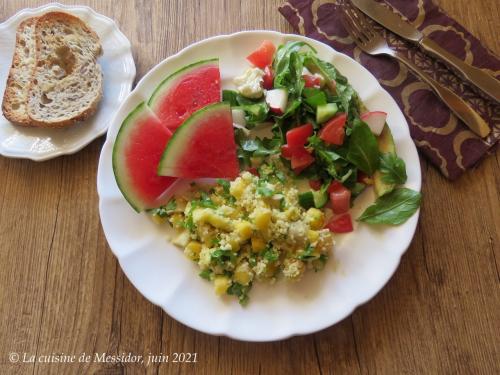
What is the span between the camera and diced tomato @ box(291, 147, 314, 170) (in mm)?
1733

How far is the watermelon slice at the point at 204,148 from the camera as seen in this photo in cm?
174

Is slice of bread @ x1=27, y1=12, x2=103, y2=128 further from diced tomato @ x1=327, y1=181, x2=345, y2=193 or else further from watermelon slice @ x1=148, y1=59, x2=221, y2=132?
diced tomato @ x1=327, y1=181, x2=345, y2=193

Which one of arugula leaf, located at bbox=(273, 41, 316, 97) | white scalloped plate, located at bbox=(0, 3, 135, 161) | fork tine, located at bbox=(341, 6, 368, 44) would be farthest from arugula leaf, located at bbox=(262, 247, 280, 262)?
fork tine, located at bbox=(341, 6, 368, 44)

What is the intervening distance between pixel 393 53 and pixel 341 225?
0.85 m

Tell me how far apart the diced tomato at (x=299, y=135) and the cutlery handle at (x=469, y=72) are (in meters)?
0.74

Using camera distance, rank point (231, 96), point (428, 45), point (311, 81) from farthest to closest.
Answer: point (428, 45), point (231, 96), point (311, 81)

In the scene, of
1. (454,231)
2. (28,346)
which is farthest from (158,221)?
(454,231)

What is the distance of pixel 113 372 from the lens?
5.80 feet

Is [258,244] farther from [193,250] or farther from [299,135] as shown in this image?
[299,135]

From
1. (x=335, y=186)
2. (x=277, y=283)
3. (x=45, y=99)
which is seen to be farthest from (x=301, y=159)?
(x=45, y=99)

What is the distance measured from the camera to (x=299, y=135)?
5.67ft

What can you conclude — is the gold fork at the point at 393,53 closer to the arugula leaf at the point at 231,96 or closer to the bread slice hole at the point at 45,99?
the arugula leaf at the point at 231,96

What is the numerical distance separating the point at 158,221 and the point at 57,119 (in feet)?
2.27

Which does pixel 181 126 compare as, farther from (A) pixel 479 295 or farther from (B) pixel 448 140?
(A) pixel 479 295
